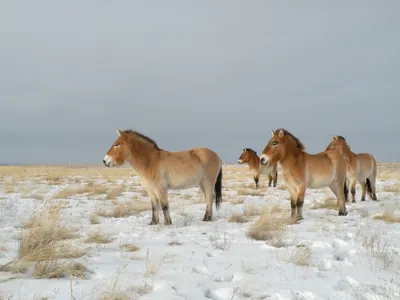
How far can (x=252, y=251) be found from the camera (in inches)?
179

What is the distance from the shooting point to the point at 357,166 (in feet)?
38.4

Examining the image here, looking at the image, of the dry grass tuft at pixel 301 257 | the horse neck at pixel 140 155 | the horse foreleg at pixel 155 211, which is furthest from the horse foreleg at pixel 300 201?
the horse neck at pixel 140 155

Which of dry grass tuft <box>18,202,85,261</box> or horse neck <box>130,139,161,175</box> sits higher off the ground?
horse neck <box>130,139,161,175</box>

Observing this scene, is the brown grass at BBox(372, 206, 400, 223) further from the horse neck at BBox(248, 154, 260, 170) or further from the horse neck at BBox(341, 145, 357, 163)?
the horse neck at BBox(248, 154, 260, 170)

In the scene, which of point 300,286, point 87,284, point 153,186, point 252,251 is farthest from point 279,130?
point 87,284

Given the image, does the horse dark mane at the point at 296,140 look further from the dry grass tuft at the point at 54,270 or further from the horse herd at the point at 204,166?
the dry grass tuft at the point at 54,270

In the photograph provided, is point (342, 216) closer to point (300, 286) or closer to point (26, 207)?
point (300, 286)

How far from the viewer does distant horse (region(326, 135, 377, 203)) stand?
36.7 feet

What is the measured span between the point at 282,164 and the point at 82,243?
4990 millimetres

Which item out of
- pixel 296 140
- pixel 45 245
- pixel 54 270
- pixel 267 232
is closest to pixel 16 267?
pixel 54 270

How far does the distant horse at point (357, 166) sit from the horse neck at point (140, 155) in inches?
257

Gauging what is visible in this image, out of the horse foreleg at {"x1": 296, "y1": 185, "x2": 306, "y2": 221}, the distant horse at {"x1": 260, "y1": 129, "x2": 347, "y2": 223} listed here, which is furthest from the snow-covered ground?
the distant horse at {"x1": 260, "y1": 129, "x2": 347, "y2": 223}

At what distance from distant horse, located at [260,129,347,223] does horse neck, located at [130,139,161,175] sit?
2831mm

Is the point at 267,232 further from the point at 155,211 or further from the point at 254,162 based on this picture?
the point at 254,162
